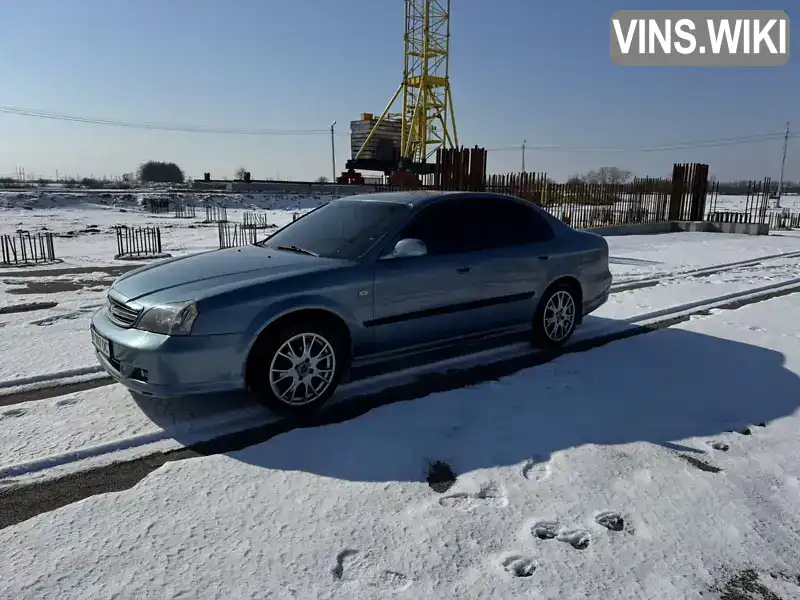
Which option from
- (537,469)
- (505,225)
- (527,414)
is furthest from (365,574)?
(505,225)

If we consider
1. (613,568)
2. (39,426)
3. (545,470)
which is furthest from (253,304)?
(613,568)

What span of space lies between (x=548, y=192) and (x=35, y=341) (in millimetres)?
15966

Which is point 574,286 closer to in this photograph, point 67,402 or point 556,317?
point 556,317

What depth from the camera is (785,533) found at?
2.48 m

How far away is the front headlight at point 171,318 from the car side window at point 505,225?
2.39 meters

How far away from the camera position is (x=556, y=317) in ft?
17.0

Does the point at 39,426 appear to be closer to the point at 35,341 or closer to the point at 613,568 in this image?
the point at 35,341

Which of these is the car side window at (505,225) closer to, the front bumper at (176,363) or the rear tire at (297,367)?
the rear tire at (297,367)

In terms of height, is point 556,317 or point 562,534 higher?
point 556,317

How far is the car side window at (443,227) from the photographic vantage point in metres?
4.31

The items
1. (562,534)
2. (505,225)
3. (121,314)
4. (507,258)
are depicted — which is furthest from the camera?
(505,225)

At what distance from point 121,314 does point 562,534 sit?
3.01 meters

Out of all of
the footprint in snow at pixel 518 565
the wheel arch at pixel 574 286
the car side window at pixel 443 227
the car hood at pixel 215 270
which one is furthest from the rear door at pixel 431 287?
the footprint in snow at pixel 518 565

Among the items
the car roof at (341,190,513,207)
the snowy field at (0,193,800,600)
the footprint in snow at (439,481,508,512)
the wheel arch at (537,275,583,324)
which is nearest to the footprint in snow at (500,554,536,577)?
the snowy field at (0,193,800,600)
